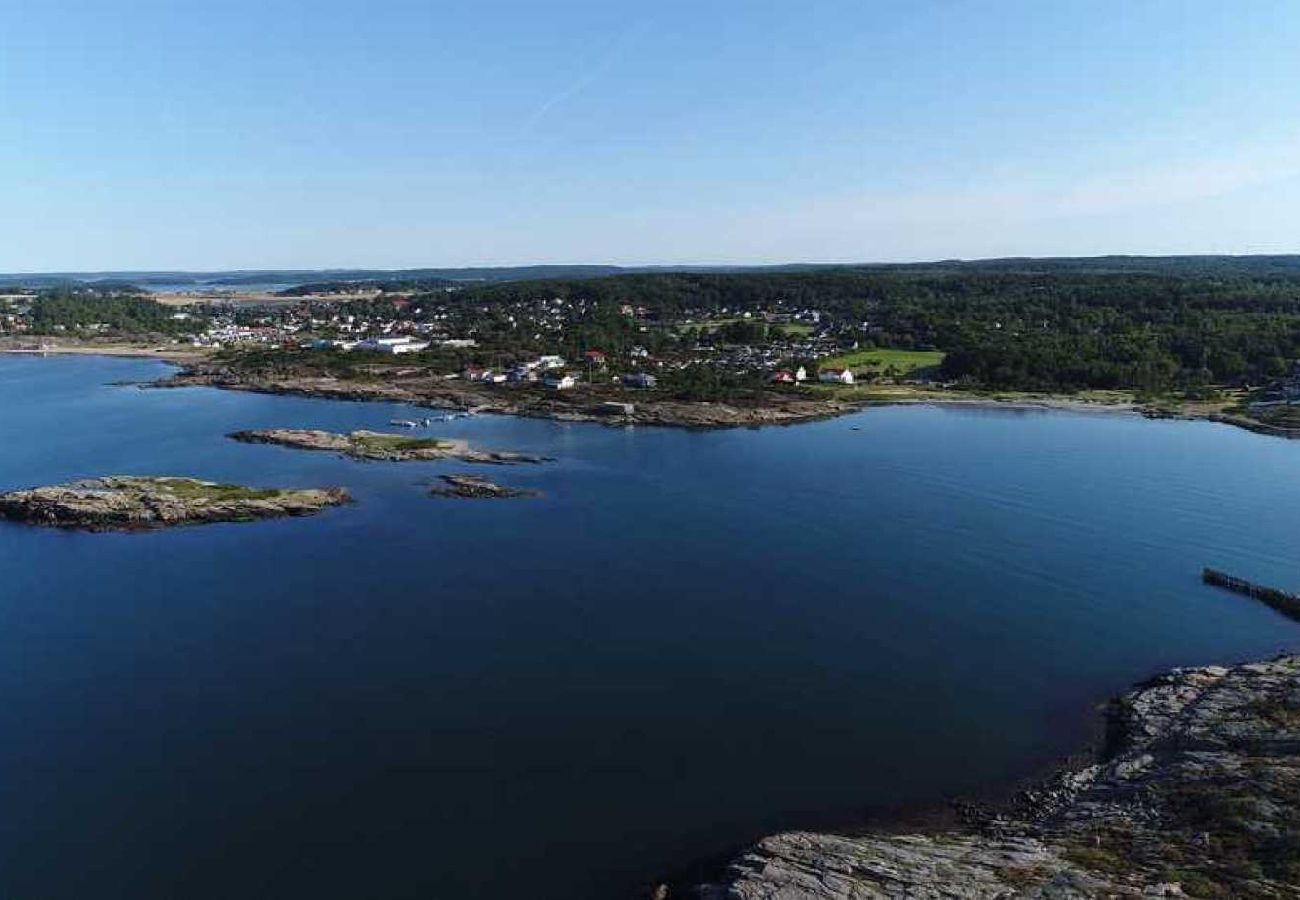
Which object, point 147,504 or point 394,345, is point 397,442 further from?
point 394,345

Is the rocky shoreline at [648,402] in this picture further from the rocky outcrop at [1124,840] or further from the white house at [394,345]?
the rocky outcrop at [1124,840]

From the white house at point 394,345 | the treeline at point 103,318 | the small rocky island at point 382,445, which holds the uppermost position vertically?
the treeline at point 103,318

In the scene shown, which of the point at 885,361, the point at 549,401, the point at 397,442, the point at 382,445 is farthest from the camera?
the point at 885,361

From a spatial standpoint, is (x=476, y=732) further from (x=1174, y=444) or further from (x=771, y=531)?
(x=1174, y=444)

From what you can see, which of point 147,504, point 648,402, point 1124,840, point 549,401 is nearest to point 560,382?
point 549,401

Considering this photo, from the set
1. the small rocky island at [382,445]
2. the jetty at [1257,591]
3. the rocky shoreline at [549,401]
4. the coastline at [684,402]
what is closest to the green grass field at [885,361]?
the coastline at [684,402]

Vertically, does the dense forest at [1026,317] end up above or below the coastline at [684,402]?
above

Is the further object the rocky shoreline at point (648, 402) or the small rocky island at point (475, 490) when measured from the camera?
the rocky shoreline at point (648, 402)

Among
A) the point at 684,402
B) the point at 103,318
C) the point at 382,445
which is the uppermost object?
the point at 103,318
